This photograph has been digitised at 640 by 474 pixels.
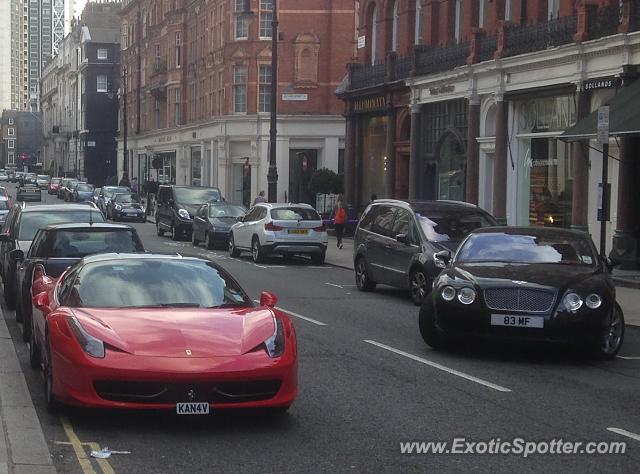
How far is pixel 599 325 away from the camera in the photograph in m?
11.9

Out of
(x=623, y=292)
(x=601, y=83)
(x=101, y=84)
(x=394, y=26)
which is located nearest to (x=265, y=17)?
(x=394, y=26)

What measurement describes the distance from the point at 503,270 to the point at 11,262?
277 inches

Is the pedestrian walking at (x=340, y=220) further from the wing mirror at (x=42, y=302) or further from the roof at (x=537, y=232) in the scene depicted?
the wing mirror at (x=42, y=302)

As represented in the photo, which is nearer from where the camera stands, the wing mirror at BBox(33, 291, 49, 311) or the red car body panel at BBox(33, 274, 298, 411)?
the red car body panel at BBox(33, 274, 298, 411)

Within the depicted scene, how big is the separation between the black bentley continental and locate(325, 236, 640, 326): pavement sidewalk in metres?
4.11

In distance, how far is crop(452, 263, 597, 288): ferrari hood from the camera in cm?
1198

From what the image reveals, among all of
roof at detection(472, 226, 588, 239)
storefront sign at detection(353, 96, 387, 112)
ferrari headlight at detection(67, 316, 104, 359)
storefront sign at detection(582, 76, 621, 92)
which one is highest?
storefront sign at detection(353, 96, 387, 112)

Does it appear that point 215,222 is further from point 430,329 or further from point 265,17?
point 265,17

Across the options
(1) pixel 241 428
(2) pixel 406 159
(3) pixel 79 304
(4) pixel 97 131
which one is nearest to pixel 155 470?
(1) pixel 241 428

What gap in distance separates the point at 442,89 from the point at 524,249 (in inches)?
790

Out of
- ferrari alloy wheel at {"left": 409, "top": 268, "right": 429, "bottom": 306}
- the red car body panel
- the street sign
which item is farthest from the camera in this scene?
ferrari alloy wheel at {"left": 409, "top": 268, "right": 429, "bottom": 306}

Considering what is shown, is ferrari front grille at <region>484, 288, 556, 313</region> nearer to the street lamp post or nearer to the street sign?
the street sign

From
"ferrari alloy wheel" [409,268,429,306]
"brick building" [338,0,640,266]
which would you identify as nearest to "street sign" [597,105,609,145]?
"brick building" [338,0,640,266]

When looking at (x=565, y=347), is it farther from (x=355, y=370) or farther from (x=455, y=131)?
(x=455, y=131)
